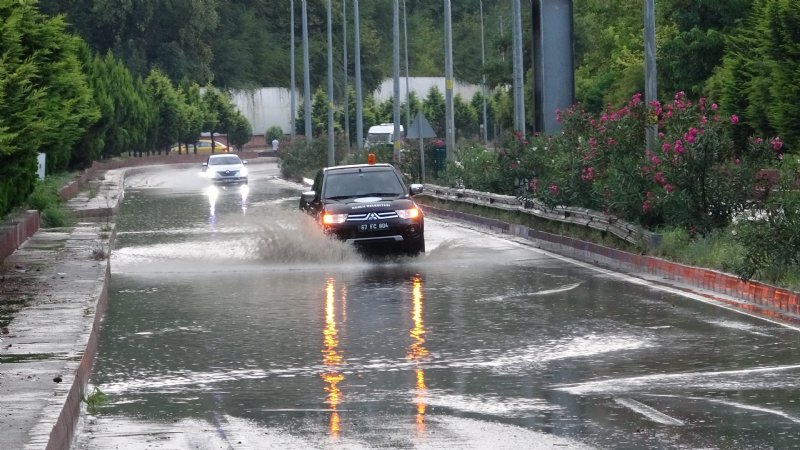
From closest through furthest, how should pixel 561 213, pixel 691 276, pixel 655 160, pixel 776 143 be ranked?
1. pixel 691 276
2. pixel 776 143
3. pixel 655 160
4. pixel 561 213

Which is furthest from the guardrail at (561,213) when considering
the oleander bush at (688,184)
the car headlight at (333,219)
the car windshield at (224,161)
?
the car windshield at (224,161)

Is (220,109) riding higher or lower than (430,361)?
higher

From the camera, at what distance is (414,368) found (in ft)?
42.4

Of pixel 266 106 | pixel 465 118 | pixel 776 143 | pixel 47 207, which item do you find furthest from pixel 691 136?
pixel 266 106

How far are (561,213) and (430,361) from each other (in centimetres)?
1499

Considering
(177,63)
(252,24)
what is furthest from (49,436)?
(252,24)

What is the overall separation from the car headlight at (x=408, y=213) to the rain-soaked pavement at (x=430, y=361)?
1.12 metres

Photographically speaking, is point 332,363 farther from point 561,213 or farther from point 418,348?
point 561,213

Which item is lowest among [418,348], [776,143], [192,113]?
[418,348]

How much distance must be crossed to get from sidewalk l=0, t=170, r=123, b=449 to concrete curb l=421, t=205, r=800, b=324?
6.98 metres

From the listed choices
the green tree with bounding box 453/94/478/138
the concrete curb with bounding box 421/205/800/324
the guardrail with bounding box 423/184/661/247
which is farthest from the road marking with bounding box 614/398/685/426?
the green tree with bounding box 453/94/478/138

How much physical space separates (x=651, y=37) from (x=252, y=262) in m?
7.62

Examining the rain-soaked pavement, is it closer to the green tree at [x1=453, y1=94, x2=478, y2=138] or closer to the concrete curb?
the concrete curb

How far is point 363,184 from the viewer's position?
26188mm
